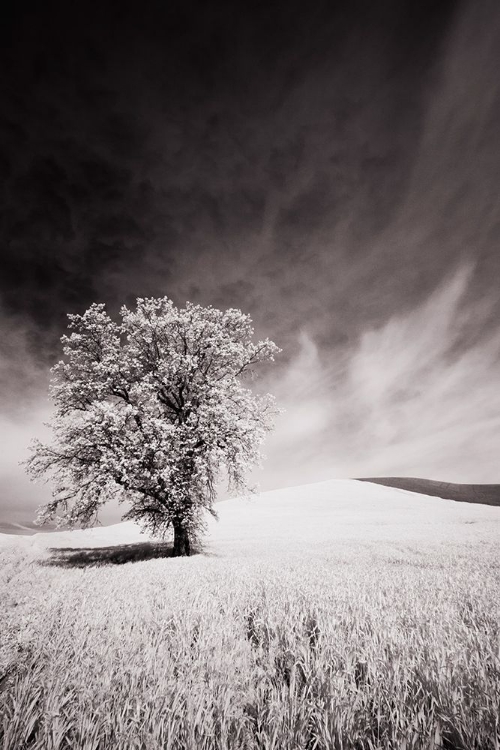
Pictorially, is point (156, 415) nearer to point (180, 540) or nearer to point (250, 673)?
point (180, 540)

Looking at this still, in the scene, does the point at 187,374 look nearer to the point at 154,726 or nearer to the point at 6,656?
the point at 6,656

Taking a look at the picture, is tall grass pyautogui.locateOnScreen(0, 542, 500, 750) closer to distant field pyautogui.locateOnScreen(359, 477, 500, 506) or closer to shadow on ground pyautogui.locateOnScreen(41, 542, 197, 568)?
shadow on ground pyautogui.locateOnScreen(41, 542, 197, 568)

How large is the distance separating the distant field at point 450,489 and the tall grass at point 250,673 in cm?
8096

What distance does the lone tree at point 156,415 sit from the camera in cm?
1388

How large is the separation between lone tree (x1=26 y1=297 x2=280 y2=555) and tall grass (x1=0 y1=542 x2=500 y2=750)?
31.3ft

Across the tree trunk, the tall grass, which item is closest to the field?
the tall grass

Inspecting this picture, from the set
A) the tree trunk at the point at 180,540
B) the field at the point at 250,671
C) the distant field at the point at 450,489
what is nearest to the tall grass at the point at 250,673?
the field at the point at 250,671

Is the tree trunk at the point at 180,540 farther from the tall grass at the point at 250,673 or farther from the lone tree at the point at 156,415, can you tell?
the tall grass at the point at 250,673

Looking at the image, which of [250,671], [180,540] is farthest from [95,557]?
[250,671]

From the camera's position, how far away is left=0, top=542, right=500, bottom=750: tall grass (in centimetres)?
176

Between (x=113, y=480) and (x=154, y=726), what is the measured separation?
42.2 feet

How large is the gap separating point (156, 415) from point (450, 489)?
9076cm

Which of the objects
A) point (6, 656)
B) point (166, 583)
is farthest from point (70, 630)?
point (166, 583)

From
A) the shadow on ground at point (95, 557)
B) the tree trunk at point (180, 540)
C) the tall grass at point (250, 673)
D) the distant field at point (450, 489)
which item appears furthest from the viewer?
the distant field at point (450, 489)
